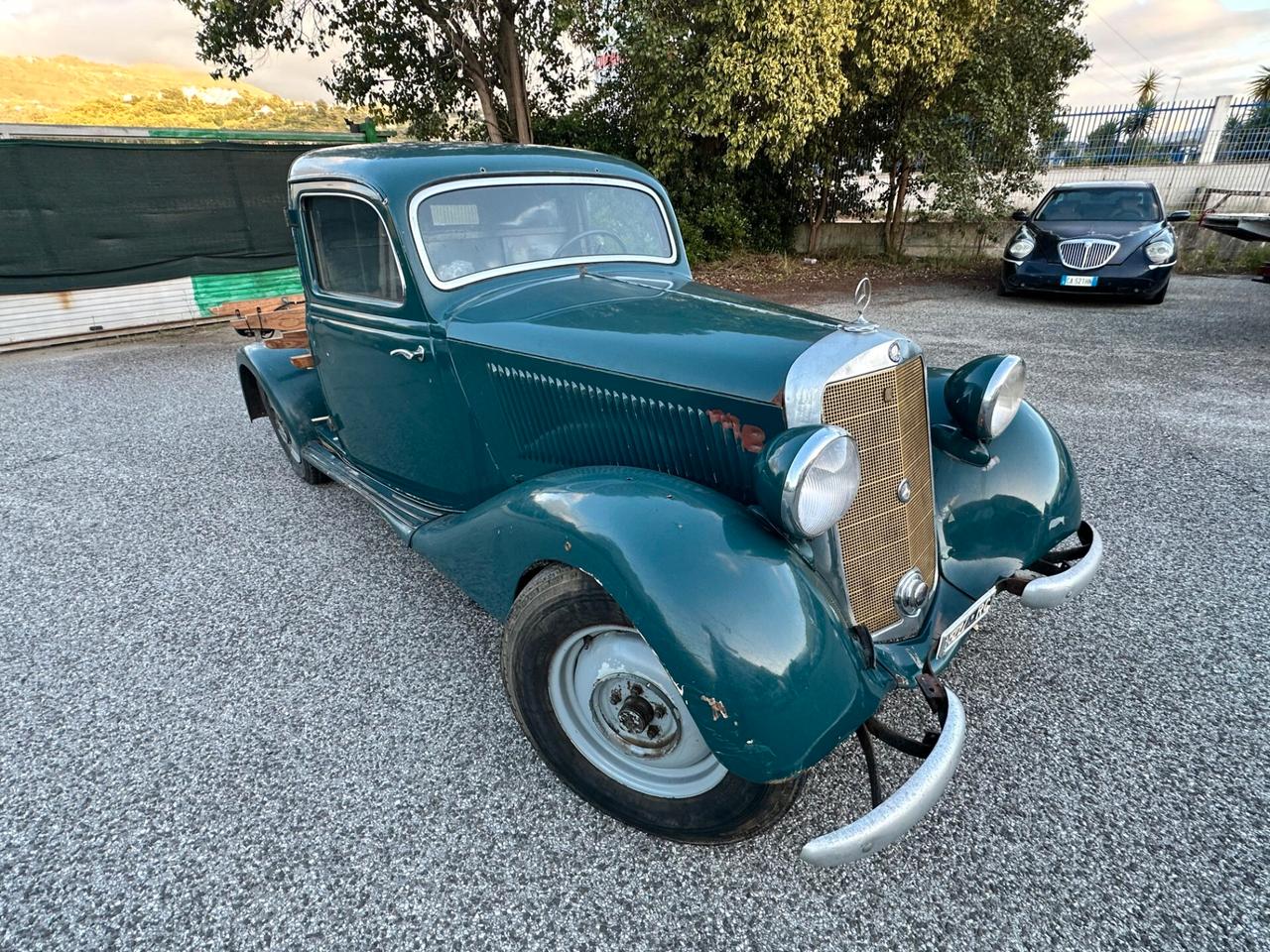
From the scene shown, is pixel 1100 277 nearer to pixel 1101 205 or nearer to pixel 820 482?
pixel 1101 205

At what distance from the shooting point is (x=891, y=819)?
1.41 meters

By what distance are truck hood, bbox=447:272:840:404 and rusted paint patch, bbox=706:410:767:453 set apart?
7cm

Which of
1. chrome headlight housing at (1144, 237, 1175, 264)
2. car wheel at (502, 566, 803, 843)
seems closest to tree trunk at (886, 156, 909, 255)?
chrome headlight housing at (1144, 237, 1175, 264)

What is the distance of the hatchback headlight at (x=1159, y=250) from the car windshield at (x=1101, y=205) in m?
0.45

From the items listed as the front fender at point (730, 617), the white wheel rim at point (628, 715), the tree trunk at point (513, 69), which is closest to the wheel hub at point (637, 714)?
the white wheel rim at point (628, 715)

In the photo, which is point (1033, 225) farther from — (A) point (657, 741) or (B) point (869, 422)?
(A) point (657, 741)

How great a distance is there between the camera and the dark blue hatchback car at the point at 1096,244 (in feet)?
27.0

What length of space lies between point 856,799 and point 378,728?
60.8 inches

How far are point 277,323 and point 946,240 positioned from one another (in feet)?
38.5

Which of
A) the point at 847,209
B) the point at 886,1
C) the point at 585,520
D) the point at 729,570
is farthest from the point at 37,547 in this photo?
the point at 847,209

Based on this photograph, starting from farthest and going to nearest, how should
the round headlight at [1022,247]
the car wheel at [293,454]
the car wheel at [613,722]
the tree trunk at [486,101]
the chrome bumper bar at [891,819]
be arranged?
the tree trunk at [486,101] → the round headlight at [1022,247] → the car wheel at [293,454] → the car wheel at [613,722] → the chrome bumper bar at [891,819]

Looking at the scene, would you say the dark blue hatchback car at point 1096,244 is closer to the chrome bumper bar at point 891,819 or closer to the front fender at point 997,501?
the front fender at point 997,501

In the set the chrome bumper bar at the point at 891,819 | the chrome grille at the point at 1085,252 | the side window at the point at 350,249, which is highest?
the side window at the point at 350,249

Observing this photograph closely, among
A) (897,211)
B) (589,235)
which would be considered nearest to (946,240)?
(897,211)
